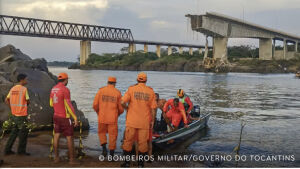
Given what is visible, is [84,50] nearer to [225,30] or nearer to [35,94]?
[225,30]

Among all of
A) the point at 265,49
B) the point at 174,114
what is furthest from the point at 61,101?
the point at 265,49

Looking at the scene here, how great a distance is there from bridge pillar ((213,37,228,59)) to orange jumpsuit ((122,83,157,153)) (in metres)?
86.3

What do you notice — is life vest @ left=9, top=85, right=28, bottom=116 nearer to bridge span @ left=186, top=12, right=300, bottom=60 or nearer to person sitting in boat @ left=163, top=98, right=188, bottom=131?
person sitting in boat @ left=163, top=98, right=188, bottom=131

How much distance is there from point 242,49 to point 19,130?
137824 mm

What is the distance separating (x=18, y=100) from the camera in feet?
27.1

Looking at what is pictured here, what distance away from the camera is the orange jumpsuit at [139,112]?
7.59 meters

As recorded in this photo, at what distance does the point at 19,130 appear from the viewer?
28.3ft

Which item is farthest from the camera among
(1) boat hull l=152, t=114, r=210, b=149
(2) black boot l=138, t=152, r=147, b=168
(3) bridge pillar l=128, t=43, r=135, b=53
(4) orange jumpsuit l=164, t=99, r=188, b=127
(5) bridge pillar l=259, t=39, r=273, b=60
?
(3) bridge pillar l=128, t=43, r=135, b=53

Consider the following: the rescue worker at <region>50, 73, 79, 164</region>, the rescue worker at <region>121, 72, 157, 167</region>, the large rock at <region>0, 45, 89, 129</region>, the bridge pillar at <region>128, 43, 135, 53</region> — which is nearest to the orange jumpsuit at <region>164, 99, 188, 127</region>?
the rescue worker at <region>121, 72, 157, 167</region>

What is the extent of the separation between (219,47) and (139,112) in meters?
88.8

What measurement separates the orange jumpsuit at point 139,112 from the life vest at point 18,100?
2489 millimetres

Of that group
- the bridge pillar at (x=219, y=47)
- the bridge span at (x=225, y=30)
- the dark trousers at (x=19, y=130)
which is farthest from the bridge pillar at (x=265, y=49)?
the dark trousers at (x=19, y=130)

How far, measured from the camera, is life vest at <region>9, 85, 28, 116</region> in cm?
827

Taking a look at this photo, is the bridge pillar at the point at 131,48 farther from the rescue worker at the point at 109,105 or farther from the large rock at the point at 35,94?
the rescue worker at the point at 109,105
